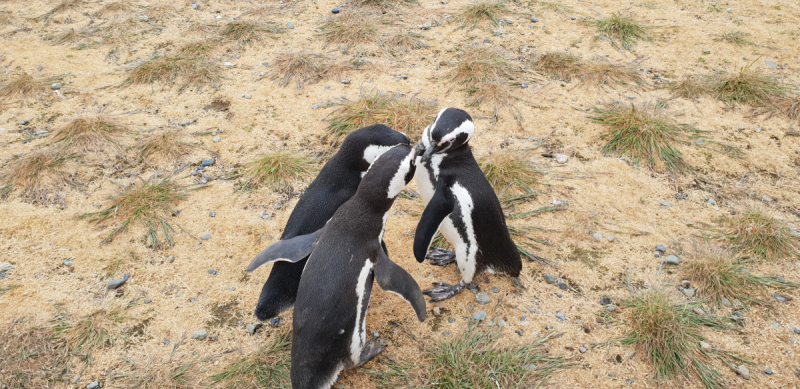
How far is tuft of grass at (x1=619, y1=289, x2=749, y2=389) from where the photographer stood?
252 centimetres

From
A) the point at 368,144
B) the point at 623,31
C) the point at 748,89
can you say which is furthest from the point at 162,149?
the point at 748,89

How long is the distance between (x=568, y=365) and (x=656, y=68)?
3677 mm

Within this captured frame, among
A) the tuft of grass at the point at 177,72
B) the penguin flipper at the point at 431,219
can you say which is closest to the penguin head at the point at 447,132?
the penguin flipper at the point at 431,219

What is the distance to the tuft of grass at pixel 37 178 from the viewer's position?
12.2 feet

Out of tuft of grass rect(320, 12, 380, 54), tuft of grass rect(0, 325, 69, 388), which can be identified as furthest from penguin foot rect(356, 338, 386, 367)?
tuft of grass rect(320, 12, 380, 54)

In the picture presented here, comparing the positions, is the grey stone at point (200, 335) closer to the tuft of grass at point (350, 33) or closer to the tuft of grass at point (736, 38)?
the tuft of grass at point (350, 33)

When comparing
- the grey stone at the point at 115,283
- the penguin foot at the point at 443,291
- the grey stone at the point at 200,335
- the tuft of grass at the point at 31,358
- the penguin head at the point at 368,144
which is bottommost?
the grey stone at the point at 115,283

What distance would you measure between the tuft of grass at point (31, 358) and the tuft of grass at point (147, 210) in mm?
793

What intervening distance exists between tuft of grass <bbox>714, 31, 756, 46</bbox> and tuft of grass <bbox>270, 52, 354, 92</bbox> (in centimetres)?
394

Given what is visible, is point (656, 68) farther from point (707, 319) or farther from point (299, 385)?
point (299, 385)

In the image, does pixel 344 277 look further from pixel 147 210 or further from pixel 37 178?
pixel 37 178

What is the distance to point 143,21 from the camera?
609 cm

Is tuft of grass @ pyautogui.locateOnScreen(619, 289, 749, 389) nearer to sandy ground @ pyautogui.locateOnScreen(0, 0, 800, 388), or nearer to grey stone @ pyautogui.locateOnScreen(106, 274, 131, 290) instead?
sandy ground @ pyautogui.locateOnScreen(0, 0, 800, 388)

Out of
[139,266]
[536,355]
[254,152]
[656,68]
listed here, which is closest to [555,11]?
[656,68]
